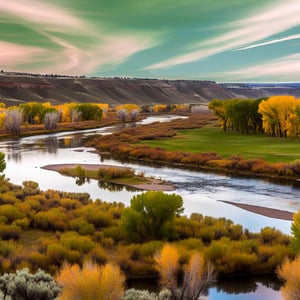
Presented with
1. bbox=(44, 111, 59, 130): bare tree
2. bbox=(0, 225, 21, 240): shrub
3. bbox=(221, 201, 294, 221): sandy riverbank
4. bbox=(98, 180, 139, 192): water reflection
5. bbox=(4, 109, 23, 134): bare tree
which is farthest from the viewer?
bbox=(44, 111, 59, 130): bare tree

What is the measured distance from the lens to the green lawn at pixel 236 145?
4288 cm

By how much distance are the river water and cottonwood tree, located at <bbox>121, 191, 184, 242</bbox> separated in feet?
14.2

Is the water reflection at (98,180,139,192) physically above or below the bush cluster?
below

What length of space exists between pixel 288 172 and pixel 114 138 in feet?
100.0

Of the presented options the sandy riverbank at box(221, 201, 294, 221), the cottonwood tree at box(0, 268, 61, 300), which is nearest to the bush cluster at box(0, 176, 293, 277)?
the cottonwood tree at box(0, 268, 61, 300)

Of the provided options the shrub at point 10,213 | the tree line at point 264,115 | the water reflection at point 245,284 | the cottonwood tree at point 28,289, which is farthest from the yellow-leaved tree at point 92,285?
the tree line at point 264,115

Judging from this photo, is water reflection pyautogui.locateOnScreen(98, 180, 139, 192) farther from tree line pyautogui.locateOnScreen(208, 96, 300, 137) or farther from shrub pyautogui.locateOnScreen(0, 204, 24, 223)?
tree line pyautogui.locateOnScreen(208, 96, 300, 137)

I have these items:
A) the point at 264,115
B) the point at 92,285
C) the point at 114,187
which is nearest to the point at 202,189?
the point at 114,187

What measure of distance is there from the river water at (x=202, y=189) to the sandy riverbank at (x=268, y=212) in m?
0.49

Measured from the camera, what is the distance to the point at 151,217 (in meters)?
18.5

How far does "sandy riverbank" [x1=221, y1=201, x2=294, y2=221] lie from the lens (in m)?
23.0

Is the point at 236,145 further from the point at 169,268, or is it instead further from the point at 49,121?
the point at 169,268

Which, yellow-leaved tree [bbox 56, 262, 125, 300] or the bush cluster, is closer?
yellow-leaved tree [bbox 56, 262, 125, 300]

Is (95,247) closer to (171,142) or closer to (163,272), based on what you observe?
(163,272)
